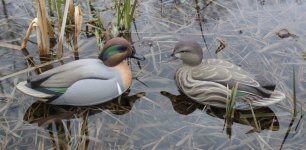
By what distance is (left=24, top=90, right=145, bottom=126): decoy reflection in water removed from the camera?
474 cm

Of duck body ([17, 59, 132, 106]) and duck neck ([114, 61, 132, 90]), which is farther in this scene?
duck neck ([114, 61, 132, 90])

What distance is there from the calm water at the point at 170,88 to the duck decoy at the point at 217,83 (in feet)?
0.57

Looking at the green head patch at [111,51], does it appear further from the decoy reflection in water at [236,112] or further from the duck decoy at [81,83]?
the decoy reflection in water at [236,112]

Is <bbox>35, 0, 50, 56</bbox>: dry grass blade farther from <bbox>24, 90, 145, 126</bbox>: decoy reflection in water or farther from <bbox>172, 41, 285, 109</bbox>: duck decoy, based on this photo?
<bbox>172, 41, 285, 109</bbox>: duck decoy

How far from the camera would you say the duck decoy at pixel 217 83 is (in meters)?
4.66

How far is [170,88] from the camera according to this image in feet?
17.1

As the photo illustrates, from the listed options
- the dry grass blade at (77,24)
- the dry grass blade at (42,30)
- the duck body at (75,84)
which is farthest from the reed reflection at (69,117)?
the dry grass blade at (77,24)

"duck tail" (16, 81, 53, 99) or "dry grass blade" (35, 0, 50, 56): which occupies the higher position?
"dry grass blade" (35, 0, 50, 56)

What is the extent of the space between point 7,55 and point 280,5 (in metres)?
3.82

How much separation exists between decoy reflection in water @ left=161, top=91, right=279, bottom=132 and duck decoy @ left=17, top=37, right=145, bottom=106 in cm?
62

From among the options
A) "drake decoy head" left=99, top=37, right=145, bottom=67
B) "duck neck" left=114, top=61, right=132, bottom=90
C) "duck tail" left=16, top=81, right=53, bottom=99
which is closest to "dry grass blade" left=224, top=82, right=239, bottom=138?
"duck neck" left=114, top=61, right=132, bottom=90

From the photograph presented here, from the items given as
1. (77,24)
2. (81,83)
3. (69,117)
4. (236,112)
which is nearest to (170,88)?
(236,112)

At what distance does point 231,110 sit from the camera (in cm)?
468

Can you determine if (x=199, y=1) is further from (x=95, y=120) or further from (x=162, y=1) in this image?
(x=95, y=120)
